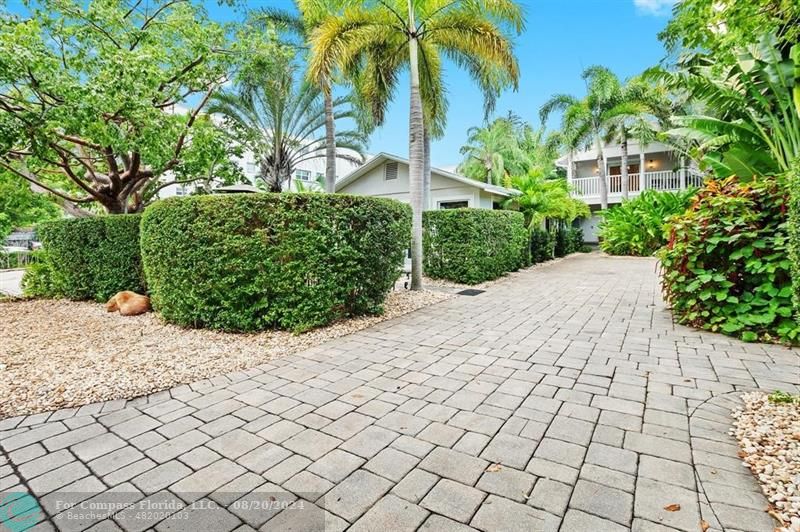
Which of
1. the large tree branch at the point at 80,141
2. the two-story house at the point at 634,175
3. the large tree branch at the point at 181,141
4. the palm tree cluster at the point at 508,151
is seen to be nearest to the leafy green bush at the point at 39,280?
the large tree branch at the point at 80,141

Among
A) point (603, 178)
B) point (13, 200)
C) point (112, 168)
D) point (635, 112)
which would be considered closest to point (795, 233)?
point (112, 168)

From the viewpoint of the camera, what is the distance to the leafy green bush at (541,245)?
15.0 meters

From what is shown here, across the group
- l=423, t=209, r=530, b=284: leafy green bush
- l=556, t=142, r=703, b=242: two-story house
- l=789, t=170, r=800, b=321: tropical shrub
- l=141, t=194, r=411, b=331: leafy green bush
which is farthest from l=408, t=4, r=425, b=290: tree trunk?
l=556, t=142, r=703, b=242: two-story house

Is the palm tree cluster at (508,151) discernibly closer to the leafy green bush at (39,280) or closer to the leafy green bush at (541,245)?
the leafy green bush at (541,245)

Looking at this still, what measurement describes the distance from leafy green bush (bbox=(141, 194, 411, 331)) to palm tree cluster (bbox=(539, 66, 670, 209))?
1988 cm

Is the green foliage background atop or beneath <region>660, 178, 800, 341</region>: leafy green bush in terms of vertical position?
atop

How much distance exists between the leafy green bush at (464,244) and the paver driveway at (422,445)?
525cm

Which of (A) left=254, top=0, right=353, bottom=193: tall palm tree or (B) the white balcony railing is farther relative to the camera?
(B) the white balcony railing

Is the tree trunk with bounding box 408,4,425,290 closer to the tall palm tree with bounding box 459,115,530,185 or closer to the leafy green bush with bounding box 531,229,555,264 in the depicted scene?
the leafy green bush with bounding box 531,229,555,264

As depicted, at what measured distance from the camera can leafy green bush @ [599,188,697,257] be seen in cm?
1520

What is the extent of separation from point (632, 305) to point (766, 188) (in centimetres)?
284

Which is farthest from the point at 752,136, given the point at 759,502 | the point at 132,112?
the point at 132,112

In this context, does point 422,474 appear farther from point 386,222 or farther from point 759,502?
point 386,222

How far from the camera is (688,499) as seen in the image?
2029 mm
